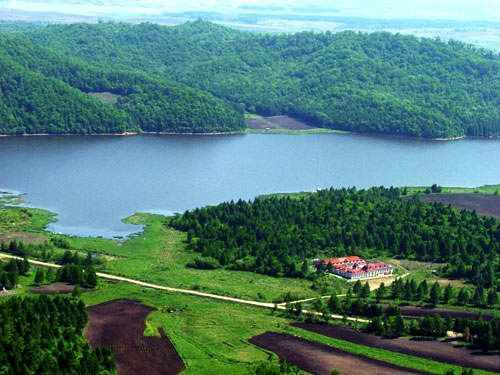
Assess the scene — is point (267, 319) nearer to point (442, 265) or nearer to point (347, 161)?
point (442, 265)

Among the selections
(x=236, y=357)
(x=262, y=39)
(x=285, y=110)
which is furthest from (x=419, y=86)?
(x=236, y=357)

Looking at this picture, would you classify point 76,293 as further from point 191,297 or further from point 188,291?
point 188,291

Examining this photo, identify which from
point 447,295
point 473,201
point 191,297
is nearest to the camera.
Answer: point 191,297

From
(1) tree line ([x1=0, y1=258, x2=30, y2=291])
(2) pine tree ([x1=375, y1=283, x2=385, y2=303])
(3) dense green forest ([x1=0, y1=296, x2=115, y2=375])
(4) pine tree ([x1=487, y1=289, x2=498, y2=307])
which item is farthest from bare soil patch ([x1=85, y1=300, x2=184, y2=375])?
(4) pine tree ([x1=487, y1=289, x2=498, y2=307])

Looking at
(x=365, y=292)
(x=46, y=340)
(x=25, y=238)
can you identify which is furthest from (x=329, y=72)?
(x=46, y=340)

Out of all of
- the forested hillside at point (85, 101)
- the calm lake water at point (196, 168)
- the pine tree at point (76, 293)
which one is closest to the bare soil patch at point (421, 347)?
the pine tree at point (76, 293)

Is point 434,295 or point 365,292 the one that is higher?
point 434,295

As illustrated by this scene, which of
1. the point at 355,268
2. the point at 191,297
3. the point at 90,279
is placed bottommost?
the point at 191,297
